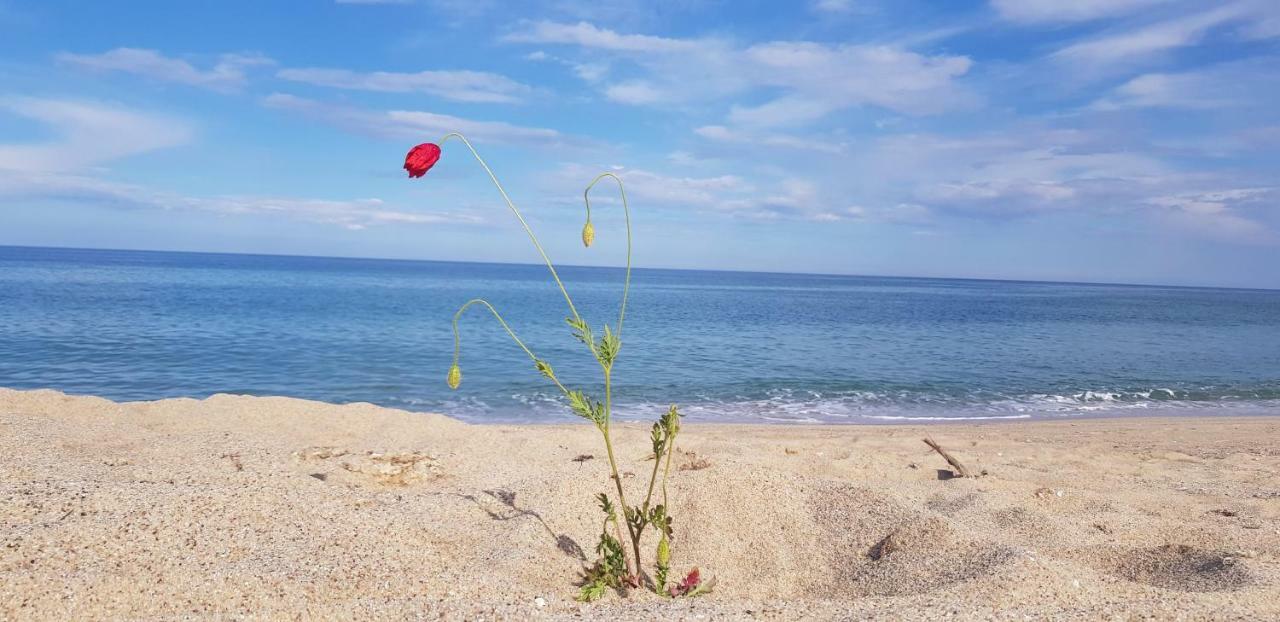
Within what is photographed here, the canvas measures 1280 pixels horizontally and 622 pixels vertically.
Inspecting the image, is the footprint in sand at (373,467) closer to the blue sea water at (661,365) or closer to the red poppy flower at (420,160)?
the red poppy flower at (420,160)

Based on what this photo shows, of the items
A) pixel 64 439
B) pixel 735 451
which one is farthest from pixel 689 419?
pixel 64 439

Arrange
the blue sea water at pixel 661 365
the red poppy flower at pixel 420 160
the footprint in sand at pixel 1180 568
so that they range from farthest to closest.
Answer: the blue sea water at pixel 661 365 → the footprint in sand at pixel 1180 568 → the red poppy flower at pixel 420 160

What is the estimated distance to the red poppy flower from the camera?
283cm

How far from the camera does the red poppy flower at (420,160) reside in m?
2.83

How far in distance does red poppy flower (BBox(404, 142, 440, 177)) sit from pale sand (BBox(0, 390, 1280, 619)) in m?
1.67

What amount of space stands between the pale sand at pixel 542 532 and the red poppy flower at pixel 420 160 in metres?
1.67

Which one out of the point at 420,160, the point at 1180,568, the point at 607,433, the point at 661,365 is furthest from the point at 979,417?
the point at 420,160

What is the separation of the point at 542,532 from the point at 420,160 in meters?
2.12

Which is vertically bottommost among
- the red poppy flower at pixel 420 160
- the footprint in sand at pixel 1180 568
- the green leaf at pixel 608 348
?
the footprint in sand at pixel 1180 568

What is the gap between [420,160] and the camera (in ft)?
9.30

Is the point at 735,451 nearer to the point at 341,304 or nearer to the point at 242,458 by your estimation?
the point at 242,458

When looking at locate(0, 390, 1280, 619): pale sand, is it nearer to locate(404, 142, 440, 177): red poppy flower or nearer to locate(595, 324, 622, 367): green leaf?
locate(595, 324, 622, 367): green leaf

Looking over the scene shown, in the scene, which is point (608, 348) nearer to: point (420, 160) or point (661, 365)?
point (420, 160)

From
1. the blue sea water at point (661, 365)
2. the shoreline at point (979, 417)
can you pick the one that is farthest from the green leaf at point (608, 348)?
the blue sea water at point (661, 365)
